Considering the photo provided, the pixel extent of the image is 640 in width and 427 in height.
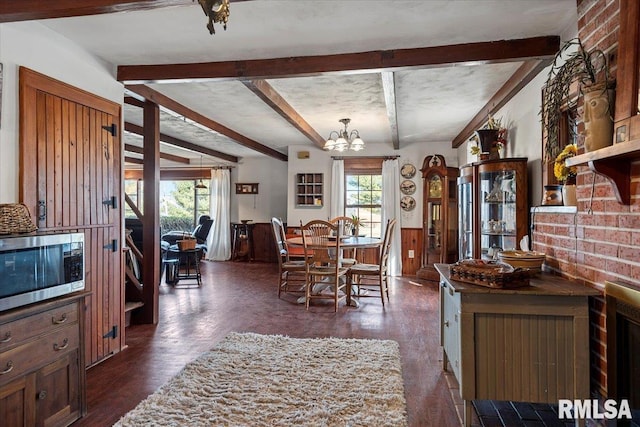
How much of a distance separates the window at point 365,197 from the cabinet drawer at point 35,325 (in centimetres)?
541

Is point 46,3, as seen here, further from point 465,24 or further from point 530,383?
point 530,383

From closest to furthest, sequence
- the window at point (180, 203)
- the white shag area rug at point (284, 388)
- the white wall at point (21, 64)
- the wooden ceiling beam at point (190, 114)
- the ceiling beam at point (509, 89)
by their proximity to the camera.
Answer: the white shag area rug at point (284, 388) < the white wall at point (21, 64) < the ceiling beam at point (509, 89) < the wooden ceiling beam at point (190, 114) < the window at point (180, 203)

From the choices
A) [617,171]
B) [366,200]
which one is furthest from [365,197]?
[617,171]

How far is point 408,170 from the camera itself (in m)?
6.75

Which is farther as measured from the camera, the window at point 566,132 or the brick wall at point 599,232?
the window at point 566,132

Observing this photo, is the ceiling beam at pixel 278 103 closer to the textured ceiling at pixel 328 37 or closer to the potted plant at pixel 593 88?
the textured ceiling at pixel 328 37

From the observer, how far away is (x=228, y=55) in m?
2.96

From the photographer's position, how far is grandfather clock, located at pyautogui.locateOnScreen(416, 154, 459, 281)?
597cm

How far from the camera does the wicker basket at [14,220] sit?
6.05 feet

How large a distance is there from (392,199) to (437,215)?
2.80ft

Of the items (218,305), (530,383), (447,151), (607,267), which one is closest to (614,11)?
(607,267)

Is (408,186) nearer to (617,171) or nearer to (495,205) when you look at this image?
(495,205)

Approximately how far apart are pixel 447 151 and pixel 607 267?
5126mm

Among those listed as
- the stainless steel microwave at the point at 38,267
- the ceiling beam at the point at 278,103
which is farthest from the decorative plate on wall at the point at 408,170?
the stainless steel microwave at the point at 38,267
